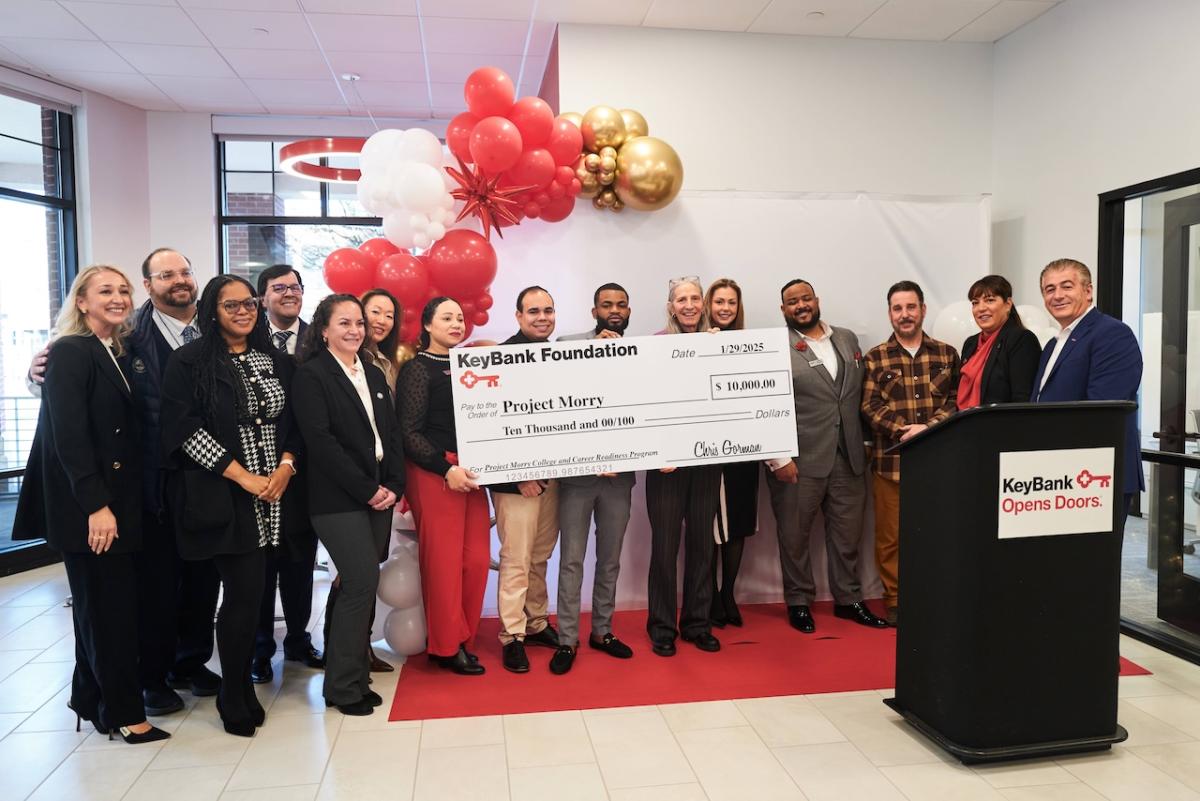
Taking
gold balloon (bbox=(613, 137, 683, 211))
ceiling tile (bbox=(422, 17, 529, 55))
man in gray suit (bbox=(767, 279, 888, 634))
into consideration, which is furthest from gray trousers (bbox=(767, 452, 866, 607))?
ceiling tile (bbox=(422, 17, 529, 55))

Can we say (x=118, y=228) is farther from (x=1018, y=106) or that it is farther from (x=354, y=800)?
(x=1018, y=106)

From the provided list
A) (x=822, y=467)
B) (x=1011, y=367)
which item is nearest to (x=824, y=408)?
(x=822, y=467)

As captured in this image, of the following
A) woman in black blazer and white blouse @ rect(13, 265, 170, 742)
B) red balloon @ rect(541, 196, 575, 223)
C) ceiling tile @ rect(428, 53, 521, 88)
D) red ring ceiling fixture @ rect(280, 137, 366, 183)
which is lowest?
woman in black blazer and white blouse @ rect(13, 265, 170, 742)

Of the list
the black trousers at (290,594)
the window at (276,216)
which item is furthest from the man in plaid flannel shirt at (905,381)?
the window at (276,216)

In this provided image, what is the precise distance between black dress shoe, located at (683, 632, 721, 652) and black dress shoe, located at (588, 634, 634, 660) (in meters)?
0.32

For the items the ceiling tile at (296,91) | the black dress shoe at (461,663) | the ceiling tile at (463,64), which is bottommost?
the black dress shoe at (461,663)

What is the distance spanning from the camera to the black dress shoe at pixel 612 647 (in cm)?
369

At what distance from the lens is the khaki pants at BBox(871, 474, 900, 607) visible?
13.8 ft

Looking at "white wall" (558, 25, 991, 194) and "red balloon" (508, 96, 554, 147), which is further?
"white wall" (558, 25, 991, 194)

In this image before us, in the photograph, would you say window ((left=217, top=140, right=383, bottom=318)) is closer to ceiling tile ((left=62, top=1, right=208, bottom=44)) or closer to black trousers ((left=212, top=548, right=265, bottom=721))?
ceiling tile ((left=62, top=1, right=208, bottom=44))

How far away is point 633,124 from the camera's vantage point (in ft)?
14.6

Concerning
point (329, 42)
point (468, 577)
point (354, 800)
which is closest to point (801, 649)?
point (468, 577)

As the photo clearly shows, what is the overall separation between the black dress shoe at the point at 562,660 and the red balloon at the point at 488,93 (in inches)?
100

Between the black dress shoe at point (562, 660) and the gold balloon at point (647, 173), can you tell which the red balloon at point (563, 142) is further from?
the black dress shoe at point (562, 660)
